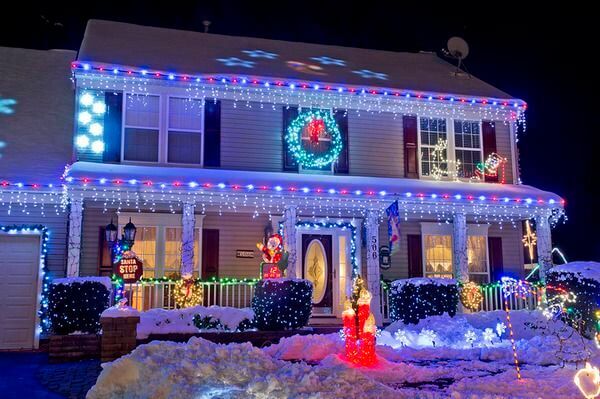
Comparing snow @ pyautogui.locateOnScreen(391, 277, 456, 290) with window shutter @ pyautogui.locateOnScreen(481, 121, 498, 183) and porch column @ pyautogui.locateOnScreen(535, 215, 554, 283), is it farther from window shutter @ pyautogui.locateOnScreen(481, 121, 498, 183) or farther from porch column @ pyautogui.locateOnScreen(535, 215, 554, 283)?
window shutter @ pyautogui.locateOnScreen(481, 121, 498, 183)

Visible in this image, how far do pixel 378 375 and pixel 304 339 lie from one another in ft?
7.28

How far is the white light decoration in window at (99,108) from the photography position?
13695 mm

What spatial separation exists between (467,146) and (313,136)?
454 cm

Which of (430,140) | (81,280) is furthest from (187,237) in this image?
(430,140)

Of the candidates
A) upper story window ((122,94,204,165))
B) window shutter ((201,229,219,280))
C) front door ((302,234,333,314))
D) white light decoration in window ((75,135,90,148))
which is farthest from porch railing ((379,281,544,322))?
white light decoration in window ((75,135,90,148))

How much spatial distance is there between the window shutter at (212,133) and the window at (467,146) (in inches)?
257

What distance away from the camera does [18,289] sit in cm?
1254

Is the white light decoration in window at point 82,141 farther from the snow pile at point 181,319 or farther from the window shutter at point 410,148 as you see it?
the window shutter at point 410,148

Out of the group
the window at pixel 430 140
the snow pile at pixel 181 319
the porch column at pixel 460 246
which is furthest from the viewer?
the window at pixel 430 140

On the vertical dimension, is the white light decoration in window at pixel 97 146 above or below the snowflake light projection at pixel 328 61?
below

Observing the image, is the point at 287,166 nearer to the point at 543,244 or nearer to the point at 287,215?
the point at 287,215

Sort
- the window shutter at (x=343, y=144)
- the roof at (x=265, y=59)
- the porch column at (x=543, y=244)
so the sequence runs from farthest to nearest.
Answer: the window shutter at (x=343, y=144) < the roof at (x=265, y=59) < the porch column at (x=543, y=244)

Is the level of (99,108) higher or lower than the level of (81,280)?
higher

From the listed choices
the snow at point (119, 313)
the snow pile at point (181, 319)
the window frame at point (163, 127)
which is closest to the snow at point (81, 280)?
the snow pile at point (181, 319)
